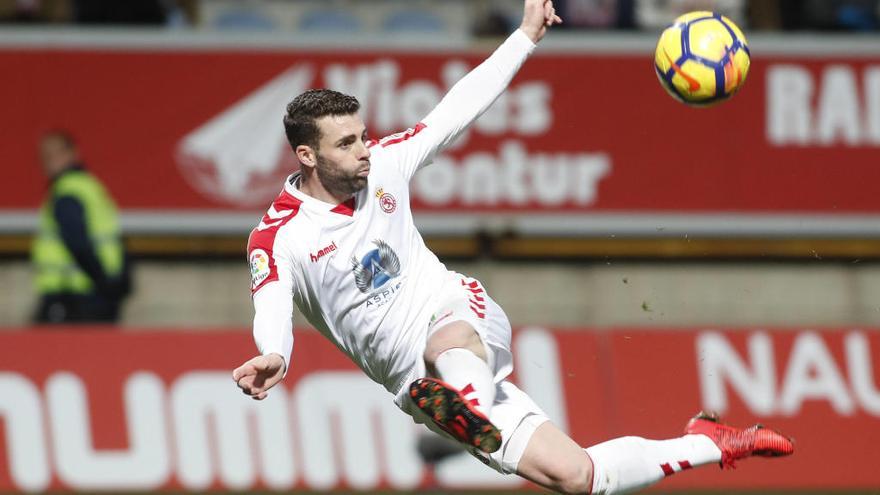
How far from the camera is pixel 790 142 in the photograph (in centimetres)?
1509

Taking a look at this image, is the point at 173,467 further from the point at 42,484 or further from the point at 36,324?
the point at 36,324

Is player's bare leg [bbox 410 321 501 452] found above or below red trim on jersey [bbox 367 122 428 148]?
below

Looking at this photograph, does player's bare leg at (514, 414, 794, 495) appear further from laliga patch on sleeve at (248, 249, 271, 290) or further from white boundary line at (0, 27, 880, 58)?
white boundary line at (0, 27, 880, 58)

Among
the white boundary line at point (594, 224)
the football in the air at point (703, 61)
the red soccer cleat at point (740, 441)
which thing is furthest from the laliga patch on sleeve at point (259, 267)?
the white boundary line at point (594, 224)

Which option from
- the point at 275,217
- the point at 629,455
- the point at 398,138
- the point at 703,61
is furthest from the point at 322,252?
the point at 703,61

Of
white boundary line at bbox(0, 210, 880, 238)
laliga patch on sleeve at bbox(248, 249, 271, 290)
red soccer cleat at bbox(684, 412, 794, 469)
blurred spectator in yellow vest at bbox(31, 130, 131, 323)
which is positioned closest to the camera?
laliga patch on sleeve at bbox(248, 249, 271, 290)

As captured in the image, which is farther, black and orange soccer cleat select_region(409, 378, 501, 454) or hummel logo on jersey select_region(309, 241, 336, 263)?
hummel logo on jersey select_region(309, 241, 336, 263)

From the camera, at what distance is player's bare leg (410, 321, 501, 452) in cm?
627

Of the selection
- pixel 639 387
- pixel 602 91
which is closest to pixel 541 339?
pixel 639 387

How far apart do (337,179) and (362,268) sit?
0.42 meters

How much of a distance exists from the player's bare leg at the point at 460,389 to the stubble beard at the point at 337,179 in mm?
780

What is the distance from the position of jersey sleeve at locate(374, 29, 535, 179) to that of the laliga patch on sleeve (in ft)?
2.90

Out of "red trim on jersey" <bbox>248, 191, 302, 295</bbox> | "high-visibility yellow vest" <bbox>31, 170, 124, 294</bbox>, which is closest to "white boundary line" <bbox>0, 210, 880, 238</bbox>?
"high-visibility yellow vest" <bbox>31, 170, 124, 294</bbox>

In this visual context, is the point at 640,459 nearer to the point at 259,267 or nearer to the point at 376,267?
the point at 376,267
